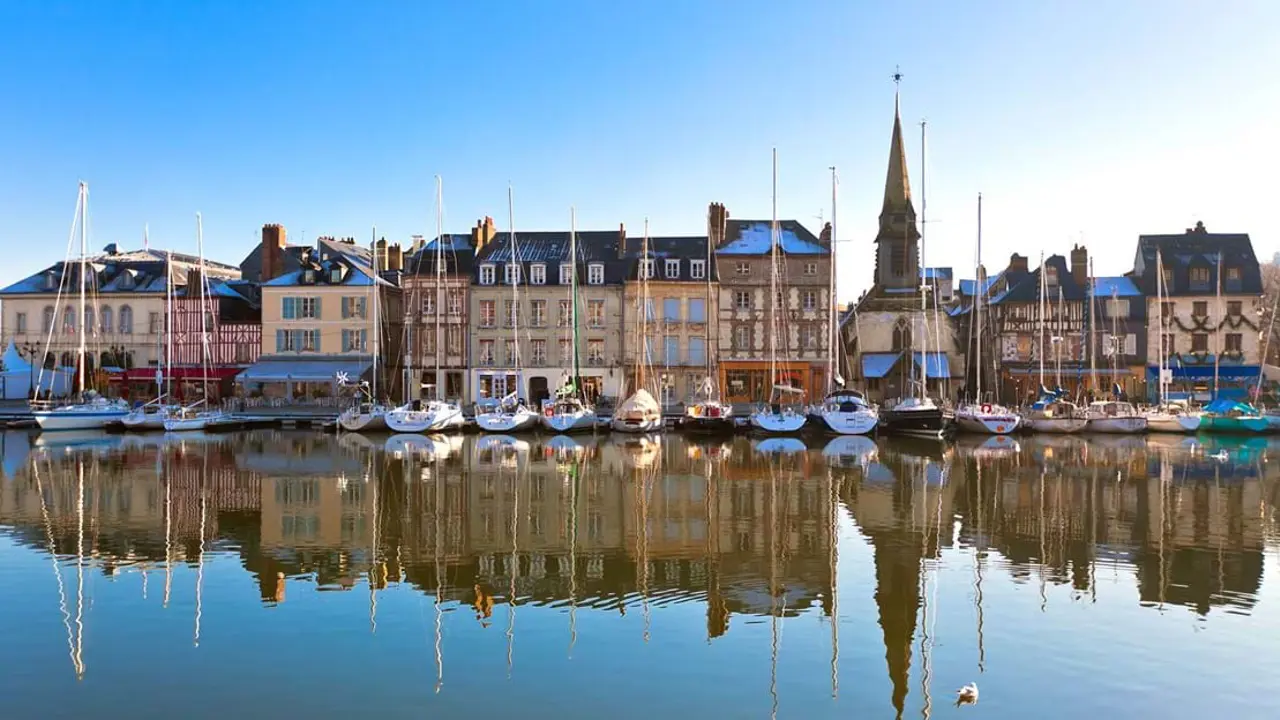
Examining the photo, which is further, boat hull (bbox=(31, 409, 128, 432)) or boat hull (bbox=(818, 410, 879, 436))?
boat hull (bbox=(31, 409, 128, 432))

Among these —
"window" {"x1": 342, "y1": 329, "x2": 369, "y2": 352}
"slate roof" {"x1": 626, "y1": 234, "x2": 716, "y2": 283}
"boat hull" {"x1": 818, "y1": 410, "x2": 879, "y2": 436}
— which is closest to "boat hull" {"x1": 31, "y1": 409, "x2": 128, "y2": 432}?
"window" {"x1": 342, "y1": 329, "x2": 369, "y2": 352}

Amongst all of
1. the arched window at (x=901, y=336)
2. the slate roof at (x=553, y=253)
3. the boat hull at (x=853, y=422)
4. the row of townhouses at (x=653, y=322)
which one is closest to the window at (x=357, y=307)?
the row of townhouses at (x=653, y=322)

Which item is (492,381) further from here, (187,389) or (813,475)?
(813,475)

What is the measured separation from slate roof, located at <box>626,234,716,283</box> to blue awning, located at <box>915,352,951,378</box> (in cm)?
1268

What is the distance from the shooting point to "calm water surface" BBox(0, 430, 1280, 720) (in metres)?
10.1

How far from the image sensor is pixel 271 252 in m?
56.9

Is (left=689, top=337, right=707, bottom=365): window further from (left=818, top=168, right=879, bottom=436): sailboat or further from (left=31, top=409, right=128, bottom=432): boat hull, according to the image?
(left=31, top=409, right=128, bottom=432): boat hull

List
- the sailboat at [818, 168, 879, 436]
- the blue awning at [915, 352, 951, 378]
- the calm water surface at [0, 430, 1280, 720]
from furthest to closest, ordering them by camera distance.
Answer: the blue awning at [915, 352, 951, 378]
the sailboat at [818, 168, 879, 436]
the calm water surface at [0, 430, 1280, 720]

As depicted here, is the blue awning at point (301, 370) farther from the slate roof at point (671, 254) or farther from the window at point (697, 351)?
A: the window at point (697, 351)

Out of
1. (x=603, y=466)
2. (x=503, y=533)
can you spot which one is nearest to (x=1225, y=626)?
(x=503, y=533)

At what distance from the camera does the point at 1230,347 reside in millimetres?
53594

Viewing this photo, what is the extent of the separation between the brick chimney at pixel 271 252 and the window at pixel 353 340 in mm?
6982

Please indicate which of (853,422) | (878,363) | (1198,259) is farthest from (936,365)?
(1198,259)

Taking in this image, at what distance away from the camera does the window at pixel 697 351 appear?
53219mm
